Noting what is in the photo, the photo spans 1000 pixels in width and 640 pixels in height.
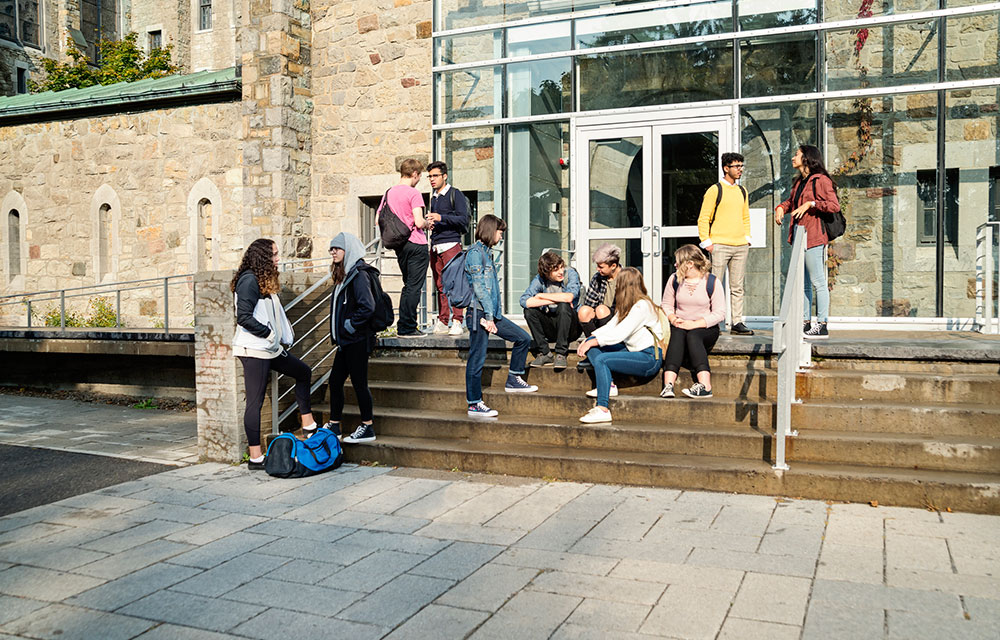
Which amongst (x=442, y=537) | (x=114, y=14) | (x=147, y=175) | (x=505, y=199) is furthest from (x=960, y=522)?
(x=114, y=14)

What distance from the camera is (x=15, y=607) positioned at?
4.02 m

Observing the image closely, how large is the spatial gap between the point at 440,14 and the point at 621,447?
8.06 m

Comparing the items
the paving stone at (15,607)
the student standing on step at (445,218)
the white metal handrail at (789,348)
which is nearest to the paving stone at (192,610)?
the paving stone at (15,607)

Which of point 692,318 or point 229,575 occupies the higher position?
point 692,318

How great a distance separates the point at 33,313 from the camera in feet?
57.8

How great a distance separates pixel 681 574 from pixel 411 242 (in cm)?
529


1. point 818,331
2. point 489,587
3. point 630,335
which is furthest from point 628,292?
point 489,587

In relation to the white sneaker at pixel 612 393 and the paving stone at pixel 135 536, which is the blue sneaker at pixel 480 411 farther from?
the paving stone at pixel 135 536

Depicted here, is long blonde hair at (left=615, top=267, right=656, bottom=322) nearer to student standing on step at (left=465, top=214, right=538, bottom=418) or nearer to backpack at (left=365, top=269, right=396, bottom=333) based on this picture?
student standing on step at (left=465, top=214, right=538, bottom=418)

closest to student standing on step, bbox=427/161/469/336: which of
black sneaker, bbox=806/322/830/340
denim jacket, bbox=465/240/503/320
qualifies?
denim jacket, bbox=465/240/503/320

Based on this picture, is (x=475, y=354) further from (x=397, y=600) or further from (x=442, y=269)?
(x=397, y=600)

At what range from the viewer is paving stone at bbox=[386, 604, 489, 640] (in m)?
3.58

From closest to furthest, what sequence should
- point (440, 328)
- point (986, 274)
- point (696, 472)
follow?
point (696, 472), point (986, 274), point (440, 328)

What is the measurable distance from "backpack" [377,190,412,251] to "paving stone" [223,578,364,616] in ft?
15.8
